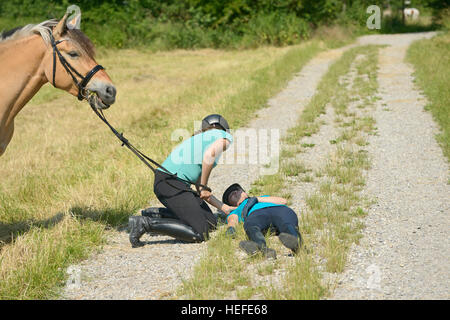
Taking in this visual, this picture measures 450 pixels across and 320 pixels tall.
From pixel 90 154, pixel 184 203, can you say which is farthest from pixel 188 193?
pixel 90 154

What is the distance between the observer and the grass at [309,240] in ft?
13.3

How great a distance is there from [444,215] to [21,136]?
31.6 ft

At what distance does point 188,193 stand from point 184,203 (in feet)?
0.41

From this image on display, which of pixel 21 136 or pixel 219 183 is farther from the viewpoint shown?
pixel 21 136

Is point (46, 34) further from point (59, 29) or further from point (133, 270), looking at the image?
point (133, 270)

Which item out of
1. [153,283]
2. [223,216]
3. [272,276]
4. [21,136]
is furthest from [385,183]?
[21,136]

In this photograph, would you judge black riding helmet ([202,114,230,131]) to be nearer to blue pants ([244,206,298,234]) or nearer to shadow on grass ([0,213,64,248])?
blue pants ([244,206,298,234])

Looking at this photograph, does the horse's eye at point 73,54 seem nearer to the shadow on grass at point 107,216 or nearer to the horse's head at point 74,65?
the horse's head at point 74,65

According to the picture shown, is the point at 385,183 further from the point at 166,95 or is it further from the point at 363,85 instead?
the point at 166,95

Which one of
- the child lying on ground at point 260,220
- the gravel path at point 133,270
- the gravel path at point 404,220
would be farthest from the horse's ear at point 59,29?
the gravel path at point 404,220

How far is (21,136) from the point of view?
11.9 m

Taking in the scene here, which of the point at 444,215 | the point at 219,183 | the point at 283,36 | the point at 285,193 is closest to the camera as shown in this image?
the point at 444,215

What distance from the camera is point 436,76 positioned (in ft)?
48.3

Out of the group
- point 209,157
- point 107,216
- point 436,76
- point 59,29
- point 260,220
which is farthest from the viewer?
point 436,76
